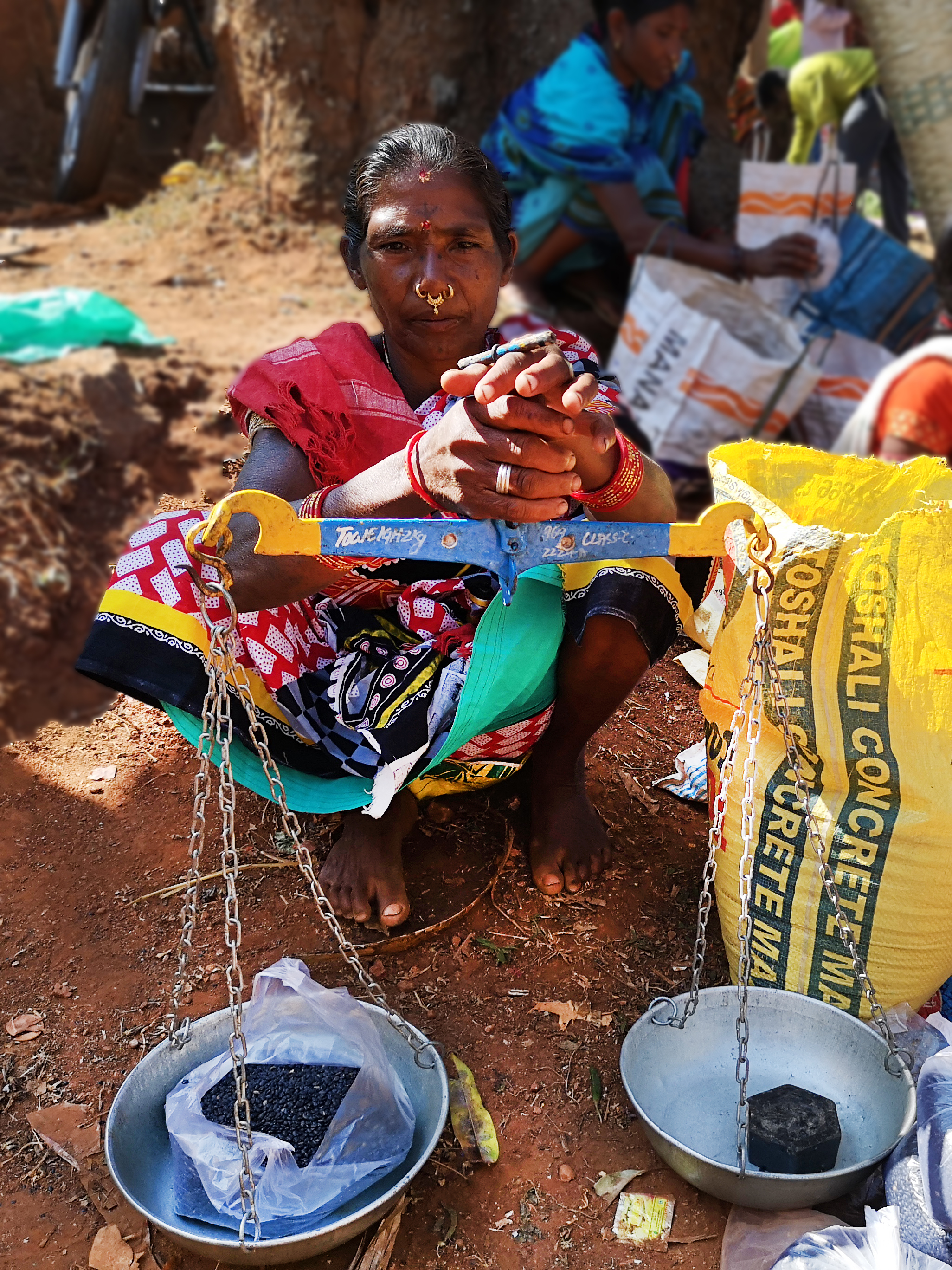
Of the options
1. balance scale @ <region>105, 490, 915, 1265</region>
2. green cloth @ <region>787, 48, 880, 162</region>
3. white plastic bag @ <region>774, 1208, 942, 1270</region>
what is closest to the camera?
white plastic bag @ <region>774, 1208, 942, 1270</region>

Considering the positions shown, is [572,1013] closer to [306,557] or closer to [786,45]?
[306,557]

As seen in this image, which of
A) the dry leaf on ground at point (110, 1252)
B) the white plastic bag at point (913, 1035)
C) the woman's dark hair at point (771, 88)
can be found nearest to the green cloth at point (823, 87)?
the woman's dark hair at point (771, 88)

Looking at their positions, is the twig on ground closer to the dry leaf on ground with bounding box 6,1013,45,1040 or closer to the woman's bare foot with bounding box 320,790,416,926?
the woman's bare foot with bounding box 320,790,416,926

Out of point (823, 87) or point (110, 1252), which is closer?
point (110, 1252)

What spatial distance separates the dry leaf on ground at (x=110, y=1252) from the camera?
162 cm

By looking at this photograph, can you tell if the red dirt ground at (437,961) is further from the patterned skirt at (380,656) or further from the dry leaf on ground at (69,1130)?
the patterned skirt at (380,656)

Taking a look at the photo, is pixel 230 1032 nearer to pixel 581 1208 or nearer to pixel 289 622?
pixel 581 1208

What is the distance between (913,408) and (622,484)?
1335mm

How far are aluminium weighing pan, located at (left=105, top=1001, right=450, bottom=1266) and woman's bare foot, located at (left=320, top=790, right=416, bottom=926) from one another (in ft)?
0.92

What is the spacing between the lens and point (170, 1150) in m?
1.76

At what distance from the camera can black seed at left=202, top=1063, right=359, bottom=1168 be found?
1709 millimetres

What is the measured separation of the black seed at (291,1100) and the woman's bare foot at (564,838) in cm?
61

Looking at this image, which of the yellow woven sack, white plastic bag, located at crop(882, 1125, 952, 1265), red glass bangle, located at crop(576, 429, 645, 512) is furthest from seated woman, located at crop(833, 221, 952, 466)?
white plastic bag, located at crop(882, 1125, 952, 1265)

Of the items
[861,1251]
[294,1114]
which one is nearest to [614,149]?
[294,1114]
